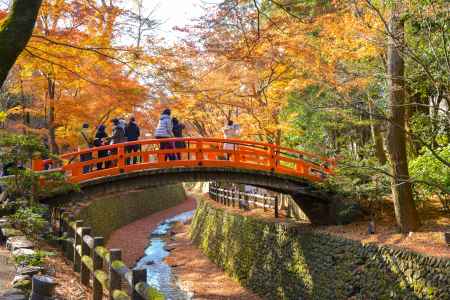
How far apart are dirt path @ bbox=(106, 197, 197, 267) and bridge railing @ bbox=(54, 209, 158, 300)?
29.5 ft

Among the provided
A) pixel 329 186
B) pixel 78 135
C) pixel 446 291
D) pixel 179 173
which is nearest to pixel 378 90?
pixel 329 186

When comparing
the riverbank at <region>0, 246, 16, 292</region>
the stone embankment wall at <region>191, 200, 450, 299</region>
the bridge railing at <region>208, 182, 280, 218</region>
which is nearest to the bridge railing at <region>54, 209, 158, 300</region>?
the riverbank at <region>0, 246, 16, 292</region>

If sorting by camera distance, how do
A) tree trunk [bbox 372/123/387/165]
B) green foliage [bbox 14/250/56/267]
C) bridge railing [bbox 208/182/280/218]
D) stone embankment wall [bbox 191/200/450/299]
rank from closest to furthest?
green foliage [bbox 14/250/56/267] → stone embankment wall [bbox 191/200/450/299] → bridge railing [bbox 208/182/280/218] → tree trunk [bbox 372/123/387/165]

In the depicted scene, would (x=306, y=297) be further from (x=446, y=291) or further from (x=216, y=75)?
(x=216, y=75)

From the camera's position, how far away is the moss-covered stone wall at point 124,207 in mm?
18578

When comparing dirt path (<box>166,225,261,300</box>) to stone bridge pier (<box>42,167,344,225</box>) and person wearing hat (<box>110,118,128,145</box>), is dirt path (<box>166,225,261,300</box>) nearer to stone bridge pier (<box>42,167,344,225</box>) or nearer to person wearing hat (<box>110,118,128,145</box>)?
stone bridge pier (<box>42,167,344,225</box>)

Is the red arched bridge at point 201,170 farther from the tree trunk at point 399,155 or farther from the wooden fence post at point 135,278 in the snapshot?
the wooden fence post at point 135,278

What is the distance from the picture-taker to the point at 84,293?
6641 millimetres

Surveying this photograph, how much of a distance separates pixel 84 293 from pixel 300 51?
34.0 ft

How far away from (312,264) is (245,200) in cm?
587

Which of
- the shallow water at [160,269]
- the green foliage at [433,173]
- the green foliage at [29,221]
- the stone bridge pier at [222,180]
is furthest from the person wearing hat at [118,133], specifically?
the green foliage at [433,173]

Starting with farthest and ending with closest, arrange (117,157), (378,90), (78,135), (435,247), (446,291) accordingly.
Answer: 1. (78,135)
2. (378,90)
3. (117,157)
4. (435,247)
5. (446,291)

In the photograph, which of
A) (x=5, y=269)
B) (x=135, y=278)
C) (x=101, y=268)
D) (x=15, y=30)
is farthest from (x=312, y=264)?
(x=15, y=30)

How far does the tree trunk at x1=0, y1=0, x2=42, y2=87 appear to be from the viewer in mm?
5969
